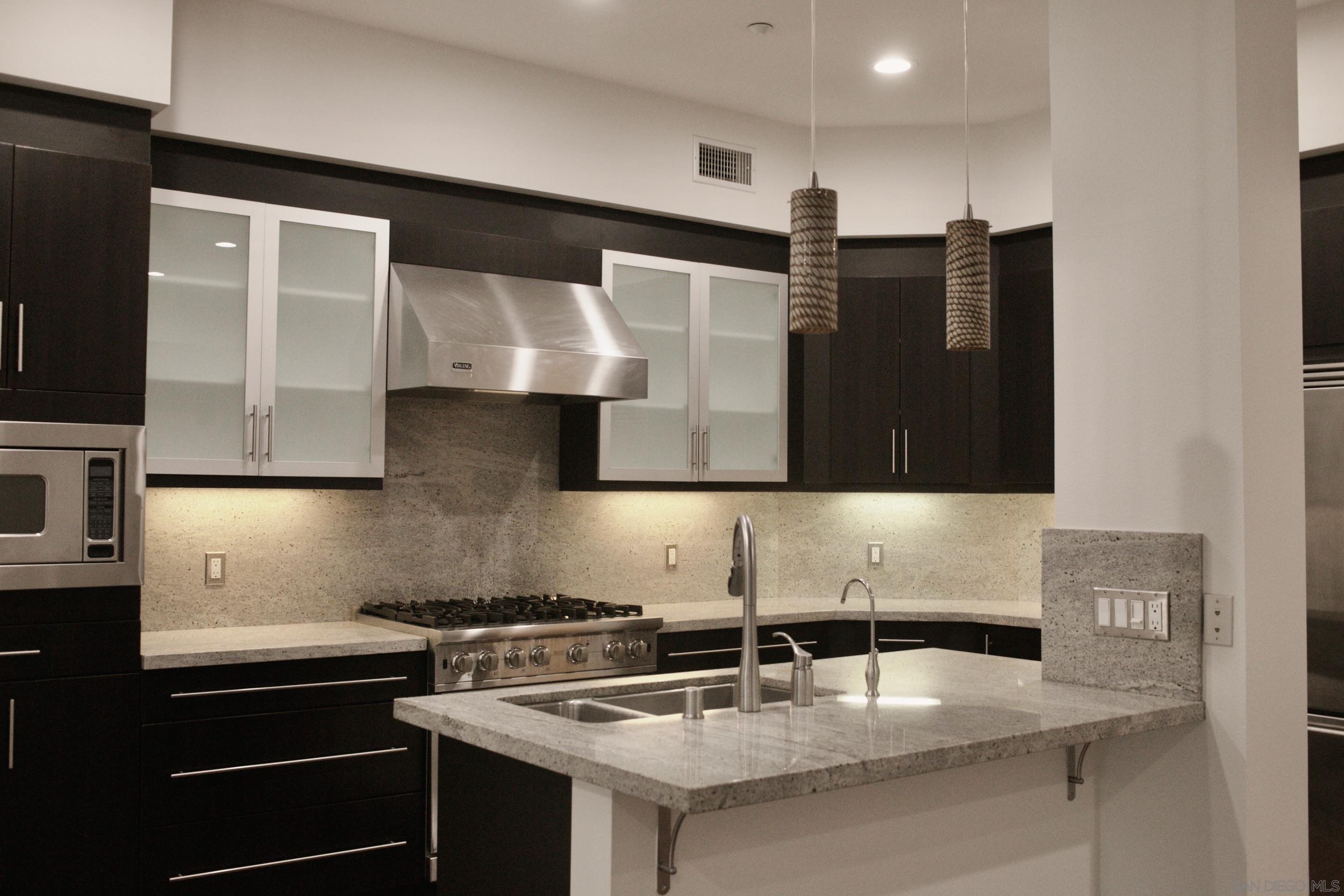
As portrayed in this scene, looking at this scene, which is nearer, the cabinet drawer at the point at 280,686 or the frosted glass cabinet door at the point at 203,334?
the cabinet drawer at the point at 280,686

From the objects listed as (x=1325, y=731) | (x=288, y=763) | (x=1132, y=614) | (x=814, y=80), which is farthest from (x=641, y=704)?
(x=814, y=80)

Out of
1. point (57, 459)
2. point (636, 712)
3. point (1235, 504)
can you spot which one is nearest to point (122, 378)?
point (57, 459)

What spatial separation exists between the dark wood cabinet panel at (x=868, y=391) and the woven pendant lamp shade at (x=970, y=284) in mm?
2139

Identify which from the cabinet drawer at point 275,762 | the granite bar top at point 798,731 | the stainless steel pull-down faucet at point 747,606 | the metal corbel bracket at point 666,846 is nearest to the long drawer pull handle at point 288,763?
the cabinet drawer at point 275,762

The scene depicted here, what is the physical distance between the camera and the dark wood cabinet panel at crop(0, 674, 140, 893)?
3.00 metres

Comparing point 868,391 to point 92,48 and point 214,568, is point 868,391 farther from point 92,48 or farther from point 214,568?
point 92,48

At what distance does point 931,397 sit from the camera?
492 centimetres

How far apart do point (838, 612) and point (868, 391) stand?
0.99 metres

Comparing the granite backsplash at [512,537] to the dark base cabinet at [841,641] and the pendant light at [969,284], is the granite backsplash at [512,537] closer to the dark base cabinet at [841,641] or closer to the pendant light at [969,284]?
the dark base cabinet at [841,641]

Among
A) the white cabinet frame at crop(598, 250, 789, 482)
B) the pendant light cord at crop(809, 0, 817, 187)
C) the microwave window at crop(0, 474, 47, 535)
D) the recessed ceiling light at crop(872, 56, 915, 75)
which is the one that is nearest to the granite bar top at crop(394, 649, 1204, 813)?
the pendant light cord at crop(809, 0, 817, 187)

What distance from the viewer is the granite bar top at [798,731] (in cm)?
175

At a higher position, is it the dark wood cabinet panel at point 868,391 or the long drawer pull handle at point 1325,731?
the dark wood cabinet panel at point 868,391

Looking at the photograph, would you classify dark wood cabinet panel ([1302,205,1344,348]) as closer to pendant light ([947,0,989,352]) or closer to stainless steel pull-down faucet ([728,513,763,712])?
pendant light ([947,0,989,352])

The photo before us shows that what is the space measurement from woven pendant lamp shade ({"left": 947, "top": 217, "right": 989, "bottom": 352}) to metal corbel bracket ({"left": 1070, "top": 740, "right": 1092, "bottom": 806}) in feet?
3.16
